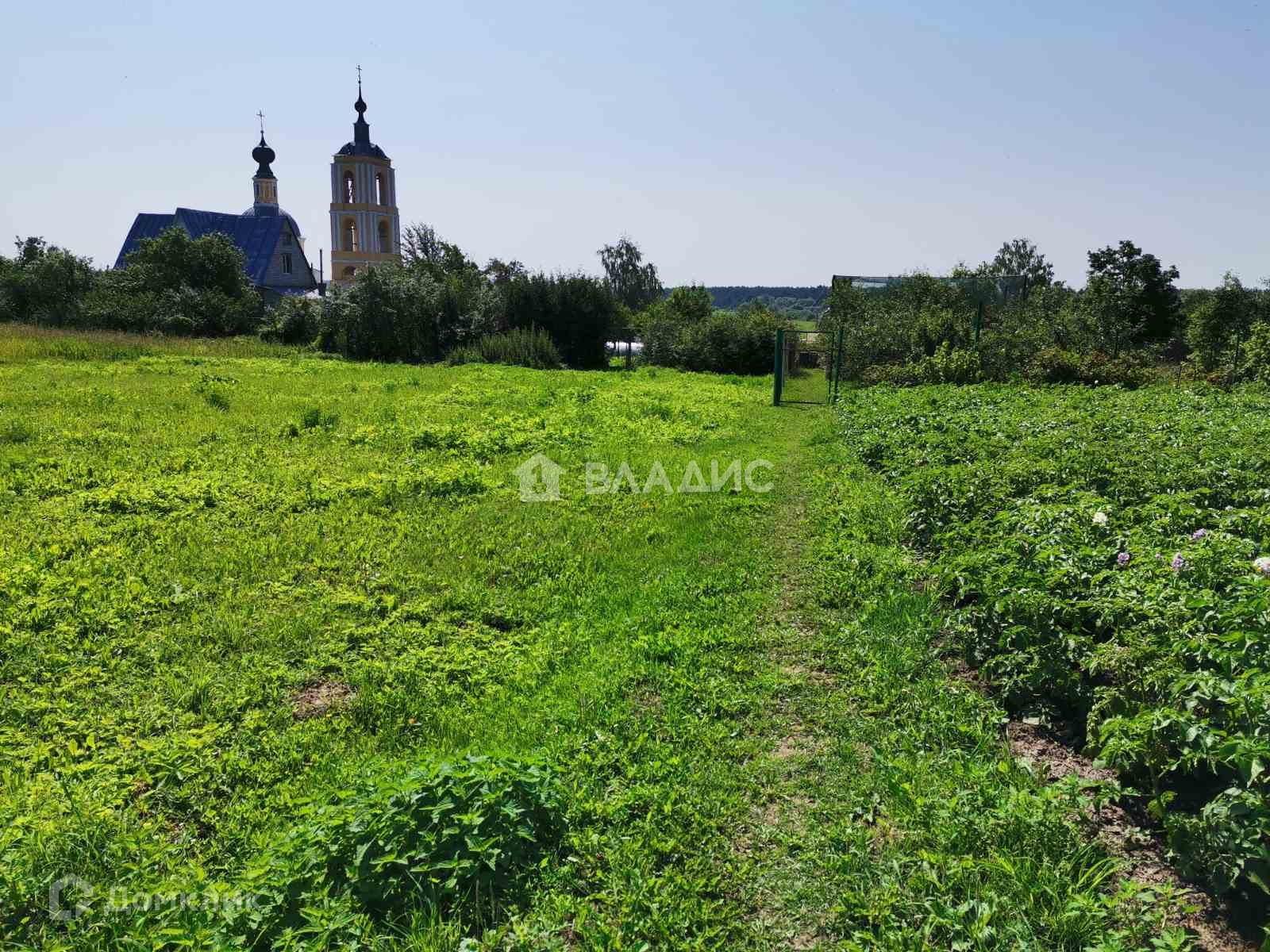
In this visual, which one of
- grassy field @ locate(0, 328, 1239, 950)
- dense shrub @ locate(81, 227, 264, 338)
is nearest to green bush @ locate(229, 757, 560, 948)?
grassy field @ locate(0, 328, 1239, 950)

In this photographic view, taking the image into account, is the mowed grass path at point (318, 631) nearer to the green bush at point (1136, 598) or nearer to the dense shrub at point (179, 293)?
the green bush at point (1136, 598)

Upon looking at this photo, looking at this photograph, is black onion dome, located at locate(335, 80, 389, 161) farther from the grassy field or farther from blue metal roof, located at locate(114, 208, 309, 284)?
the grassy field

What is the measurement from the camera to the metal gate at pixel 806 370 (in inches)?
692

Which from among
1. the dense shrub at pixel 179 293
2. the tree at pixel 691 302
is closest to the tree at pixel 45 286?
the dense shrub at pixel 179 293

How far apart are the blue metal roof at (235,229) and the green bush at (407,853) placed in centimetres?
6052

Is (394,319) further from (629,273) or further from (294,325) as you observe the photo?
(629,273)

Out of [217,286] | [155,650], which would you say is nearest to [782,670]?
[155,650]

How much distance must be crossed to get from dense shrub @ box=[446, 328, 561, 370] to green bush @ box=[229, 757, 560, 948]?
894 inches

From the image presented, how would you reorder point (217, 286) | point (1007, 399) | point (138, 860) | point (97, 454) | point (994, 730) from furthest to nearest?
1. point (217, 286)
2. point (1007, 399)
3. point (97, 454)
4. point (994, 730)
5. point (138, 860)

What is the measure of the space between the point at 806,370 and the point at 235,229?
49.3 metres

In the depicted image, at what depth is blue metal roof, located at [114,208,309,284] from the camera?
5597 centimetres

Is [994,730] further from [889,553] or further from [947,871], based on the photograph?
[889,553]

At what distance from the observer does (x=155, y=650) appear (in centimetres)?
448

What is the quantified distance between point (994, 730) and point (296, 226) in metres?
70.4
